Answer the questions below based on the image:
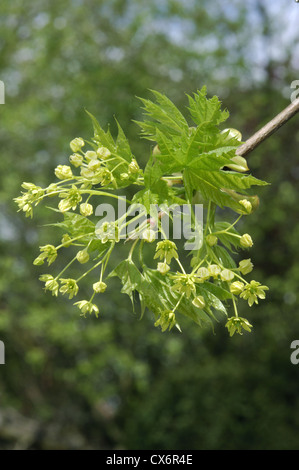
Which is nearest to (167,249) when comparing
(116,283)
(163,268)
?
(163,268)

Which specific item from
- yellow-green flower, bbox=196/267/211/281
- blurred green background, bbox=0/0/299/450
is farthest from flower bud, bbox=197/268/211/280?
blurred green background, bbox=0/0/299/450

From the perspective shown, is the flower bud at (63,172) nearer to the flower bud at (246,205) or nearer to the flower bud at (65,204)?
the flower bud at (65,204)

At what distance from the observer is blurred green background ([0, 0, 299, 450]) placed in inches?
211

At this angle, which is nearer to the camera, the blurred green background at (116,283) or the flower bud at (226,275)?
the flower bud at (226,275)

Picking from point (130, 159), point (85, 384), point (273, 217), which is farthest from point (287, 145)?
point (130, 159)

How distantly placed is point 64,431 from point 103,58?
454 cm

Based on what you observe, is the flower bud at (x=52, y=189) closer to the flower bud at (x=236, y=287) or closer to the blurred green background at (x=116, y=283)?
the flower bud at (x=236, y=287)

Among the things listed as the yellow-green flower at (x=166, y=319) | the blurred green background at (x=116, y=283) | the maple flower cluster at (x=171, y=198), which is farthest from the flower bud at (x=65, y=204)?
the blurred green background at (x=116, y=283)

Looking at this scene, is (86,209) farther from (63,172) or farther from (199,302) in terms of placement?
(199,302)

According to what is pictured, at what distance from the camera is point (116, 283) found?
20.5 feet

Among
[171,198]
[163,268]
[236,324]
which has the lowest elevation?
[236,324]

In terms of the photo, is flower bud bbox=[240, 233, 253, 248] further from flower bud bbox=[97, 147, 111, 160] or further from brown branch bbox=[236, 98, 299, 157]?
flower bud bbox=[97, 147, 111, 160]

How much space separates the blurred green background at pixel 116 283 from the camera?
5.35 m

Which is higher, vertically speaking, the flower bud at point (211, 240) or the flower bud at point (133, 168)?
the flower bud at point (133, 168)
